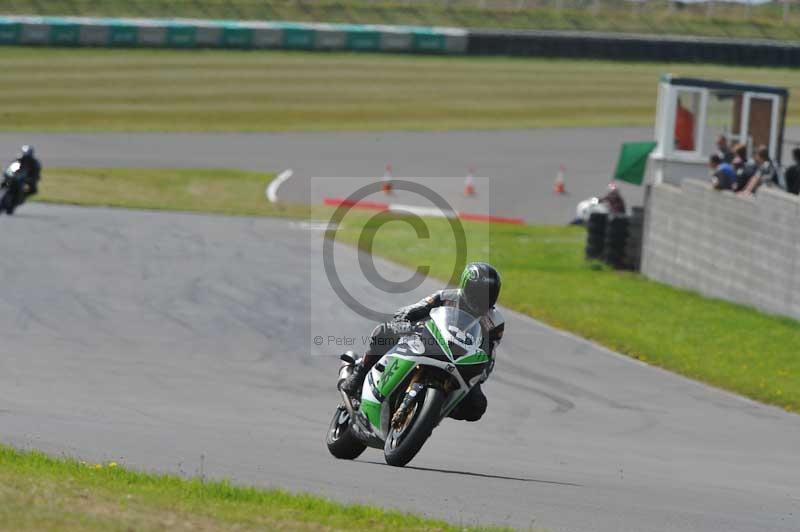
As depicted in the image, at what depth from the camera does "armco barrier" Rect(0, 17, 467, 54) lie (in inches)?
2192

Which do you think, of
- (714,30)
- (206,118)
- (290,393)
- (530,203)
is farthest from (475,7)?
(290,393)

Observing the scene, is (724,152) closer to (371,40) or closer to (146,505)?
(146,505)

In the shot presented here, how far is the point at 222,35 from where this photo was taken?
59.4 meters

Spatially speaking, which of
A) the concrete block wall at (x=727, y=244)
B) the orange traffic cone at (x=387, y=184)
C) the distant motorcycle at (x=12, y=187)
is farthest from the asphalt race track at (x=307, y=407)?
the orange traffic cone at (x=387, y=184)

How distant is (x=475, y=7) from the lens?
7106 cm

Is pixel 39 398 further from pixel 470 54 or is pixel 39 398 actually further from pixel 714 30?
pixel 714 30

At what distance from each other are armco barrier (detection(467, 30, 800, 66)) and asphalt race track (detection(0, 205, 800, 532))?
3765 centimetres

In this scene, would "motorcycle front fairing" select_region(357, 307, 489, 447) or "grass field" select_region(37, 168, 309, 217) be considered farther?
"grass field" select_region(37, 168, 309, 217)

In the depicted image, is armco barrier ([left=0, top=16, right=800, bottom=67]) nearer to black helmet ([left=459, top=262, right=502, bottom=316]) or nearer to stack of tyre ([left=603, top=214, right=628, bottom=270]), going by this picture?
stack of tyre ([left=603, top=214, right=628, bottom=270])

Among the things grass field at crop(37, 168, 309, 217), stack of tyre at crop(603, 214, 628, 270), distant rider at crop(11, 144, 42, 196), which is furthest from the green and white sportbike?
grass field at crop(37, 168, 309, 217)

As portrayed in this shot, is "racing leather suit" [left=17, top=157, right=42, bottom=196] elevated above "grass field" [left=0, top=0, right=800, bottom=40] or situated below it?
below

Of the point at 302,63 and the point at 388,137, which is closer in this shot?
the point at 388,137

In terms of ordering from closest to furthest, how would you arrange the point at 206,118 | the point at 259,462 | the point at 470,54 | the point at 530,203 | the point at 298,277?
1. the point at 259,462
2. the point at 298,277
3. the point at 530,203
4. the point at 206,118
5. the point at 470,54

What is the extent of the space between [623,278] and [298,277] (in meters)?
6.10
